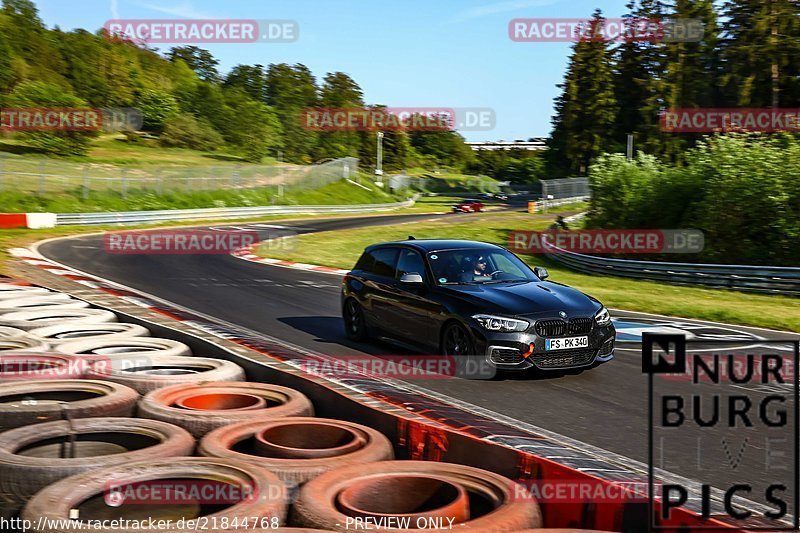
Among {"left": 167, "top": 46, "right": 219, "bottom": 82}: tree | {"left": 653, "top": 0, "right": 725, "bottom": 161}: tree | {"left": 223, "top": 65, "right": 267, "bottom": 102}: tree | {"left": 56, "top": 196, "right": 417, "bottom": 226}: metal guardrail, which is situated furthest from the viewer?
{"left": 167, "top": 46, "right": 219, "bottom": 82}: tree

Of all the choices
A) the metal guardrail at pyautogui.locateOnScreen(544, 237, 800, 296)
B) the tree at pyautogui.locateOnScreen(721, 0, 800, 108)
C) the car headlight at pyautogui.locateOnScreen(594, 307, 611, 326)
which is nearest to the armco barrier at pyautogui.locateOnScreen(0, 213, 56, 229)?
the metal guardrail at pyautogui.locateOnScreen(544, 237, 800, 296)

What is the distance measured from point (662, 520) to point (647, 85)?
289 ft

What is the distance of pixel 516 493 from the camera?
13.1 feet

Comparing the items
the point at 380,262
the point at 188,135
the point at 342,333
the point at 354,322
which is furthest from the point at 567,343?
the point at 188,135

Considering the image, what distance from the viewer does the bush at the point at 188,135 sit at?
9069 cm

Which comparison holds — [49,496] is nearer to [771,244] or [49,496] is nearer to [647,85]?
[771,244]

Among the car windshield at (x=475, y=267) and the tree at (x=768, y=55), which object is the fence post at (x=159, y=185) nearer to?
the tree at (x=768, y=55)

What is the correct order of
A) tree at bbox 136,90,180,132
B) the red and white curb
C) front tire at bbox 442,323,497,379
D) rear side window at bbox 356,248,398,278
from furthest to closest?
tree at bbox 136,90,180,132 < the red and white curb < rear side window at bbox 356,248,398,278 < front tire at bbox 442,323,497,379

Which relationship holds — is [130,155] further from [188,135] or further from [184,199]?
[184,199]

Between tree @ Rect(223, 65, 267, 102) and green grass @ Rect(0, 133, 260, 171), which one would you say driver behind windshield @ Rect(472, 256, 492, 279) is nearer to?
green grass @ Rect(0, 133, 260, 171)

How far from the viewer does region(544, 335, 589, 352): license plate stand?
29.8 ft

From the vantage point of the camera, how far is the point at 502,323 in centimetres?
912

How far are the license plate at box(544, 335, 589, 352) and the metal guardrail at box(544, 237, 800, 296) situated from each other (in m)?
13.9

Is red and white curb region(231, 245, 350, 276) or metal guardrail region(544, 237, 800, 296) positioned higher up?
red and white curb region(231, 245, 350, 276)
